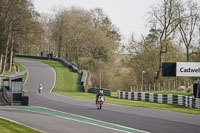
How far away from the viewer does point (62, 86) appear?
6212 cm

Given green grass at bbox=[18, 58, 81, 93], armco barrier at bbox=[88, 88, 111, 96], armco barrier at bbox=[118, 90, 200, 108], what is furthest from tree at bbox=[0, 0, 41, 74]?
armco barrier at bbox=[118, 90, 200, 108]

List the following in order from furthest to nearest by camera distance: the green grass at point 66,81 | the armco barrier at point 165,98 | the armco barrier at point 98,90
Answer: the green grass at point 66,81 → the armco barrier at point 98,90 → the armco barrier at point 165,98

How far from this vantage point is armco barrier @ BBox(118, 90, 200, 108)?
3322 centimetres

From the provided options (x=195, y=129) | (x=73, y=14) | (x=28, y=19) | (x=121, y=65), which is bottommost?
(x=195, y=129)

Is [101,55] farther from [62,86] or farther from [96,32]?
[62,86]

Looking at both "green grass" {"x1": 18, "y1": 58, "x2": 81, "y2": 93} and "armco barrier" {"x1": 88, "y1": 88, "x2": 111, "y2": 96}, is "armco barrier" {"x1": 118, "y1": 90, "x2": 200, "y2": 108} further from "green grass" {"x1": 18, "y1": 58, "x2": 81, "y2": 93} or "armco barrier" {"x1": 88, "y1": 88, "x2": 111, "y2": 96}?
"green grass" {"x1": 18, "y1": 58, "x2": 81, "y2": 93}

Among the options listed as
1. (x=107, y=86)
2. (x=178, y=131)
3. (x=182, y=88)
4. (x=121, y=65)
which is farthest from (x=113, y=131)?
(x=121, y=65)

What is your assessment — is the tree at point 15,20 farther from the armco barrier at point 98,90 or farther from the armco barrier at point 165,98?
the armco barrier at point 165,98

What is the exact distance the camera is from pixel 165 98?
129 feet

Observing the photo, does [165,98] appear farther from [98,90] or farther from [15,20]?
[15,20]

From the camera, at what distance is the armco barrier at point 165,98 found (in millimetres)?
33225

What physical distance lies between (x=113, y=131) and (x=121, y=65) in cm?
7222

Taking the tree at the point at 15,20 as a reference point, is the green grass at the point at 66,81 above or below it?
below

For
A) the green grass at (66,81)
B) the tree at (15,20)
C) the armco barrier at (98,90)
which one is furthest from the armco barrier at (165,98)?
the tree at (15,20)
